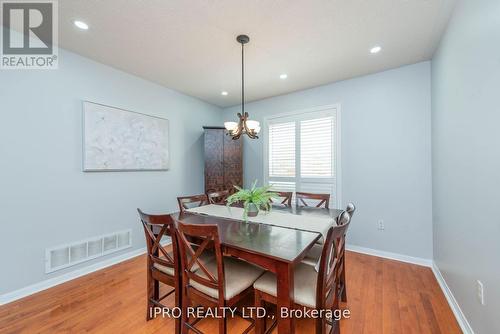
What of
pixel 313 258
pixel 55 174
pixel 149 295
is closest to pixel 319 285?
pixel 313 258

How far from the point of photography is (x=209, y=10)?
1797 millimetres

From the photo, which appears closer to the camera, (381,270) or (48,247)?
(48,247)

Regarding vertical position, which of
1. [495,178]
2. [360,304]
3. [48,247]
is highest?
[495,178]

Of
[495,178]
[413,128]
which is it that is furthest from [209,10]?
[413,128]

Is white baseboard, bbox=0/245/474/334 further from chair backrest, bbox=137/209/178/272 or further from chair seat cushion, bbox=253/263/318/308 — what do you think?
chair backrest, bbox=137/209/178/272

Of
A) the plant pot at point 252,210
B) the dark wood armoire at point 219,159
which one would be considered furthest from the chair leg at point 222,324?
the dark wood armoire at point 219,159

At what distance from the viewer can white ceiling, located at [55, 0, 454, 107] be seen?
1.77 m

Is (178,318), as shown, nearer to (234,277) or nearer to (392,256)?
(234,277)

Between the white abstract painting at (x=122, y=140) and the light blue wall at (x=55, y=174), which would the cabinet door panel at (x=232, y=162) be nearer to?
the white abstract painting at (x=122, y=140)

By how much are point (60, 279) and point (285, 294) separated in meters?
2.67

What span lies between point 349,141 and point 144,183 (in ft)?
10.9

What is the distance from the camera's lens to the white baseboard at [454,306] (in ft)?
5.14

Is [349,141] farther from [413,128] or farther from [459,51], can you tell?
[459,51]

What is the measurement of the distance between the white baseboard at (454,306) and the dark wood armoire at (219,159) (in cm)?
314
